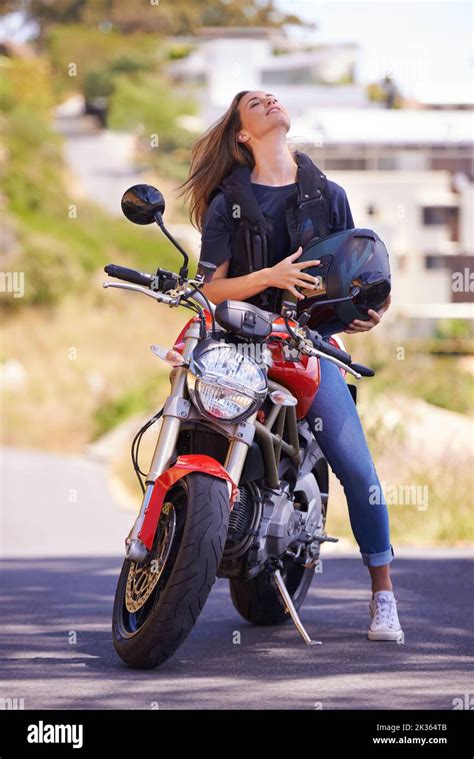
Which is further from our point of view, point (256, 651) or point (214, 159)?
point (214, 159)

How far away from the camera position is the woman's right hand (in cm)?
595

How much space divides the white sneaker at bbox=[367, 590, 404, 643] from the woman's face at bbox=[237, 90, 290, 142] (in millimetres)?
1848

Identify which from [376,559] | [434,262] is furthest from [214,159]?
[434,262]

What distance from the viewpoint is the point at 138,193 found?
5598 mm

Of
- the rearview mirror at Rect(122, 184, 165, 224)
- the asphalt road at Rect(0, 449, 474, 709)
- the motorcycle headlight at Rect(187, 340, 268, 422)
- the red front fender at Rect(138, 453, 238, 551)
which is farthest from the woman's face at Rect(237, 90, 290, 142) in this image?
the asphalt road at Rect(0, 449, 474, 709)

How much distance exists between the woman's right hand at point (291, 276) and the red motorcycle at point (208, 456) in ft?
0.35

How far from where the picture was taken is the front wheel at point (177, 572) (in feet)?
17.7

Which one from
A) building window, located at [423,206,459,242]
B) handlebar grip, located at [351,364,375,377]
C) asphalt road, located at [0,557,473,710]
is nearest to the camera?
asphalt road, located at [0,557,473,710]

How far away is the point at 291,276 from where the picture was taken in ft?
19.6

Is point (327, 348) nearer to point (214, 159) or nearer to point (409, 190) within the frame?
point (214, 159)

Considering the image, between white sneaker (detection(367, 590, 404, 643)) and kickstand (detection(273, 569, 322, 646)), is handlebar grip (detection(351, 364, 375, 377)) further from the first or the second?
white sneaker (detection(367, 590, 404, 643))

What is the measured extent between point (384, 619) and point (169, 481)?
4.14 feet

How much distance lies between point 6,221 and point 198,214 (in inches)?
1967
